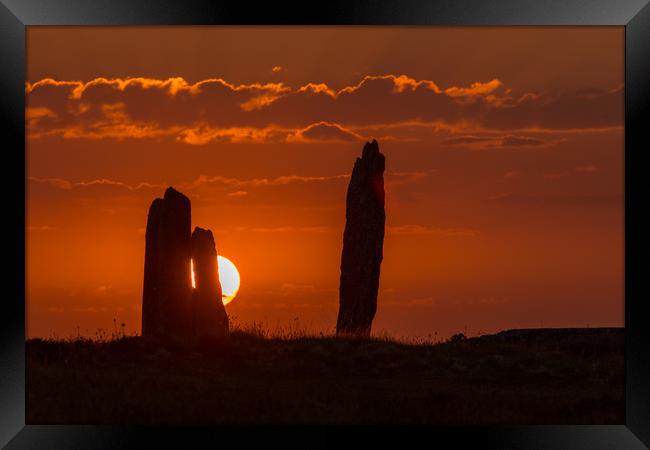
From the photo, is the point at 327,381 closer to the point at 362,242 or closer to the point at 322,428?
the point at 322,428

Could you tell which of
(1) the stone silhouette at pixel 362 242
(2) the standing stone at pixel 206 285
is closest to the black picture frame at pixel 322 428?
(2) the standing stone at pixel 206 285

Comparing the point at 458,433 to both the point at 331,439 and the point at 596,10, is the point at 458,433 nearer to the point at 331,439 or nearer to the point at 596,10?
the point at 331,439

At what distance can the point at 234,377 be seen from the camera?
48.9 feet

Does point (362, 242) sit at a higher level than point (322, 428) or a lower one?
higher

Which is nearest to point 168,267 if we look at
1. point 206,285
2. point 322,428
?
point 206,285

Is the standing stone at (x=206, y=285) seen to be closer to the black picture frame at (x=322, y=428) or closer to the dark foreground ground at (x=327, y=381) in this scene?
the dark foreground ground at (x=327, y=381)

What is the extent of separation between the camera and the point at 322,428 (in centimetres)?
985

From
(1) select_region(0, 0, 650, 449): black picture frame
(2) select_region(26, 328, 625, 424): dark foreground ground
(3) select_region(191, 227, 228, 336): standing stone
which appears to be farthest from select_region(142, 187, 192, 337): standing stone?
(1) select_region(0, 0, 650, 449): black picture frame

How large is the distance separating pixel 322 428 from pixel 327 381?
516 cm

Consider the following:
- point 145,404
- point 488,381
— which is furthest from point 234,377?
point 488,381

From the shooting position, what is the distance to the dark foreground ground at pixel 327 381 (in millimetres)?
12289

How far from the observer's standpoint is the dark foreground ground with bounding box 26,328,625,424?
40.3 ft

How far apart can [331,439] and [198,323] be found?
10.6 metres

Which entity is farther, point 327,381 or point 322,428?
point 327,381
